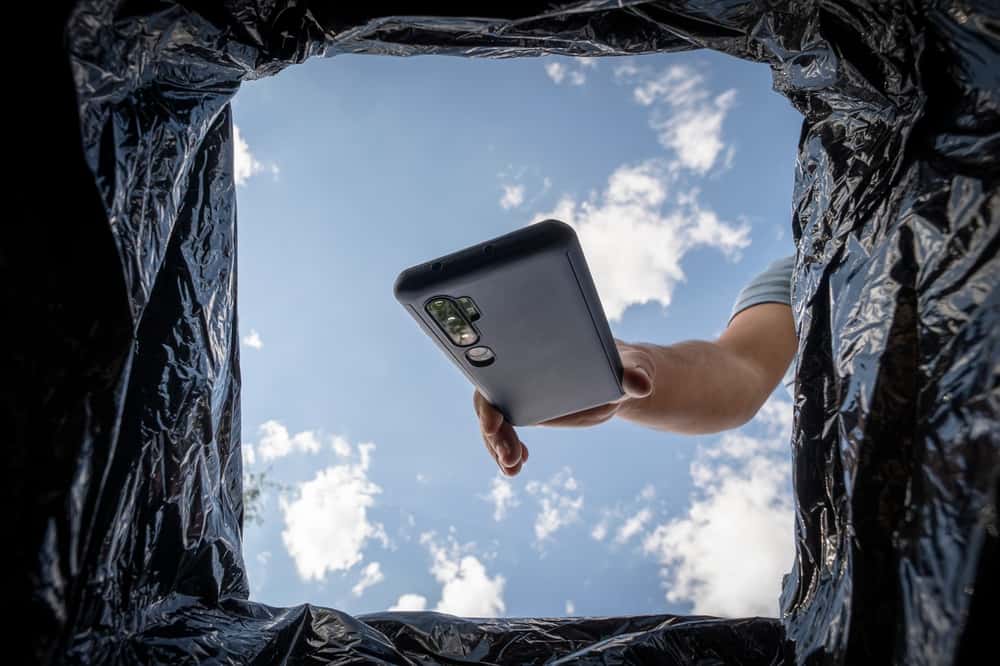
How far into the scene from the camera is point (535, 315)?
0.65m

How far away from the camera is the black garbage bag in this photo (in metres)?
0.35

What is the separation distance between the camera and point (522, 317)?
645 millimetres

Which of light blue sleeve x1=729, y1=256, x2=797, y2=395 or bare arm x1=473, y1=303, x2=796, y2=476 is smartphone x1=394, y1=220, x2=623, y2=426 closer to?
bare arm x1=473, y1=303, x2=796, y2=476

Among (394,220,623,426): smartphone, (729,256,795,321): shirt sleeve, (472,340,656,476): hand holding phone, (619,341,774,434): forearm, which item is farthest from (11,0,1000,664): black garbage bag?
(729,256,795,321): shirt sleeve

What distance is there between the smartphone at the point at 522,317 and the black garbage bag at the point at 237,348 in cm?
21

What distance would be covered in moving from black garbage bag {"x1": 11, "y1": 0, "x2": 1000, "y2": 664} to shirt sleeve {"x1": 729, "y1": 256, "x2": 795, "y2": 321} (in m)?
0.69

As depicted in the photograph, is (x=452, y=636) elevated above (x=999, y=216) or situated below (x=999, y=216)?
below

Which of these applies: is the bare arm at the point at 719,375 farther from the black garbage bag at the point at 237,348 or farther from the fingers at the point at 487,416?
the black garbage bag at the point at 237,348

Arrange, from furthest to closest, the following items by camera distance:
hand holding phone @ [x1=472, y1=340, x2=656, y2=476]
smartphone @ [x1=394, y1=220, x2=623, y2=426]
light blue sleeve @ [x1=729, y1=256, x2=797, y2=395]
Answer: light blue sleeve @ [x1=729, y1=256, x2=797, y2=395] < hand holding phone @ [x1=472, y1=340, x2=656, y2=476] < smartphone @ [x1=394, y1=220, x2=623, y2=426]

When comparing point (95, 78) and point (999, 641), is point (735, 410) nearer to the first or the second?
point (999, 641)

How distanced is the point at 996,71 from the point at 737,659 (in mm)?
554

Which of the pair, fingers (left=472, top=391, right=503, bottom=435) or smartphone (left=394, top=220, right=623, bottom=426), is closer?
smartphone (left=394, top=220, right=623, bottom=426)

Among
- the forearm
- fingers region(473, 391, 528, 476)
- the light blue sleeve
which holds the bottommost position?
fingers region(473, 391, 528, 476)

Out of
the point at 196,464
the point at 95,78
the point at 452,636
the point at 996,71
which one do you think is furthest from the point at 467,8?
the point at 452,636
